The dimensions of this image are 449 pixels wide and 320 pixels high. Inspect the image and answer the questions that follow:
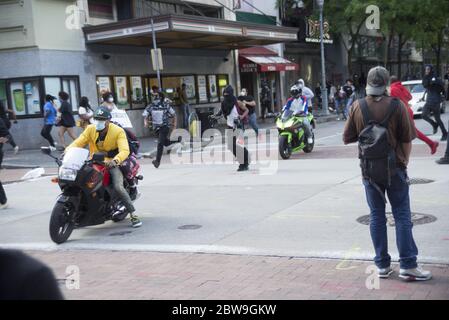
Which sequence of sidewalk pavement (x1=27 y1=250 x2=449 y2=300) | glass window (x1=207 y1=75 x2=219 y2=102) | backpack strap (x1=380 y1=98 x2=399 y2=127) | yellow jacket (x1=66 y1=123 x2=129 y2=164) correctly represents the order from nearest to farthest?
sidewalk pavement (x1=27 y1=250 x2=449 y2=300), backpack strap (x1=380 y1=98 x2=399 y2=127), yellow jacket (x1=66 y1=123 x2=129 y2=164), glass window (x1=207 y1=75 x2=219 y2=102)

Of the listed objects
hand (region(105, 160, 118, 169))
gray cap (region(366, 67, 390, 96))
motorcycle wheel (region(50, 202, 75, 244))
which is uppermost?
gray cap (region(366, 67, 390, 96))

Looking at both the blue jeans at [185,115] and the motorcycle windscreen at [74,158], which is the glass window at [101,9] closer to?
the blue jeans at [185,115]

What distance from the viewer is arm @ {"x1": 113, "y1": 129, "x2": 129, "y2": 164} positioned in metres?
7.14

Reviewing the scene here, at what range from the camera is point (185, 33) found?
21.8 meters

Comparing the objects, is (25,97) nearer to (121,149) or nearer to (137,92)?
(137,92)

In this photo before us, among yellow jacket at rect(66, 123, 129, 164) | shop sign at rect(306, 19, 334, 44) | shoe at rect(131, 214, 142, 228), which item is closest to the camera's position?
yellow jacket at rect(66, 123, 129, 164)

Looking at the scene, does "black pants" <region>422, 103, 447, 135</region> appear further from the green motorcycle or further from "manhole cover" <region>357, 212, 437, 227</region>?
"manhole cover" <region>357, 212, 437, 227</region>

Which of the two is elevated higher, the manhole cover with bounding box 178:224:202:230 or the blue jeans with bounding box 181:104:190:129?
the blue jeans with bounding box 181:104:190:129

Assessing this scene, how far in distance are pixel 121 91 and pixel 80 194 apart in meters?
16.2

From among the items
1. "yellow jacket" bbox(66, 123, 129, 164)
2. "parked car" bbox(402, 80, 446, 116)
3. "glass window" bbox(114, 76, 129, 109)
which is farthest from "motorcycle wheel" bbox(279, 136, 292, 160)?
"glass window" bbox(114, 76, 129, 109)

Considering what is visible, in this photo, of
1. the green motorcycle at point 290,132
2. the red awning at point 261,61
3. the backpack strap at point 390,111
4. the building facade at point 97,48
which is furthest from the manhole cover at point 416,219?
the red awning at point 261,61

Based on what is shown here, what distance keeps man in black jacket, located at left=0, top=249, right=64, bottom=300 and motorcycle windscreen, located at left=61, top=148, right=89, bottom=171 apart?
5.17 meters

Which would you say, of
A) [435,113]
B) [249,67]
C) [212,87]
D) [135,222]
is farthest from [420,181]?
[249,67]
